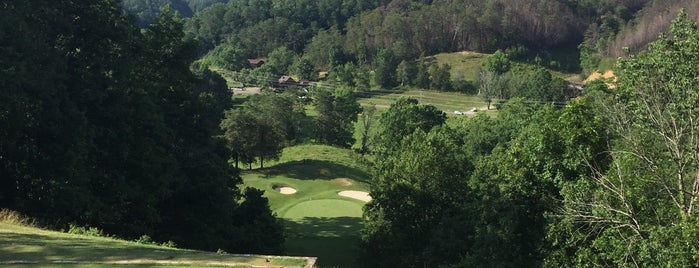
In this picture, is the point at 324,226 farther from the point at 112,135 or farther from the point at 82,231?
the point at 82,231

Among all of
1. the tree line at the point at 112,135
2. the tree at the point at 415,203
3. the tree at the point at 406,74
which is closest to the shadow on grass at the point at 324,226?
the tree line at the point at 112,135

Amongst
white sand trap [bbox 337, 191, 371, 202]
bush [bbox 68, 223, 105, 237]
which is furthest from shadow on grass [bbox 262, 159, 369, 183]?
bush [bbox 68, 223, 105, 237]

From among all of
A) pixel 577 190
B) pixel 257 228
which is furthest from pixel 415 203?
pixel 577 190

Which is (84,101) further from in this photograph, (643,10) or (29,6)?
(643,10)

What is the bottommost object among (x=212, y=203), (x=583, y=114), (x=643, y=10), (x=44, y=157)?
(x=212, y=203)

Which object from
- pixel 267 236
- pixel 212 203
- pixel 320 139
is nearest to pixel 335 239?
pixel 267 236

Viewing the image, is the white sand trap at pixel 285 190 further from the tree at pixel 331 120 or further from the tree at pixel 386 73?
the tree at pixel 386 73

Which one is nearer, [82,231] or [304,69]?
[82,231]
